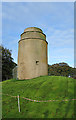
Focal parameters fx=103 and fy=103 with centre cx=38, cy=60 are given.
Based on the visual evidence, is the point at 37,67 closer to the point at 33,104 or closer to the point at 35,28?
the point at 35,28

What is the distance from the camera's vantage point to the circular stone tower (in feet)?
52.0

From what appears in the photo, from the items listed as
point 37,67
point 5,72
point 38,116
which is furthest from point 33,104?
point 5,72

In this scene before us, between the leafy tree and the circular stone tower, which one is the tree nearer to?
the circular stone tower

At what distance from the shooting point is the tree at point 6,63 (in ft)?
101

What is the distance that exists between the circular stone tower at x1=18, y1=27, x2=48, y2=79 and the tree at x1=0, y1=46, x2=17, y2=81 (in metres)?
15.4

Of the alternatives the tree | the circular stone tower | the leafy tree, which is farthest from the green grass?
the leafy tree

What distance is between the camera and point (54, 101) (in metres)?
7.61

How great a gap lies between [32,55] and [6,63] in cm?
1824

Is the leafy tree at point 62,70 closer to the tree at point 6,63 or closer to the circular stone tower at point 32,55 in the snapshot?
the tree at point 6,63

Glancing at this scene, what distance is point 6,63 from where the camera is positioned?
105ft

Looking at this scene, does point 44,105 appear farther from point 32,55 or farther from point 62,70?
point 62,70

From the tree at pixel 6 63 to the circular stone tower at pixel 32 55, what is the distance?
50.5 feet

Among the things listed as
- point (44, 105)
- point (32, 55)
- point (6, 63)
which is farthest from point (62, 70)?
point (44, 105)

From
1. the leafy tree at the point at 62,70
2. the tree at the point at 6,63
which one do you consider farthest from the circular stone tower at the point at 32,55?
the leafy tree at the point at 62,70
